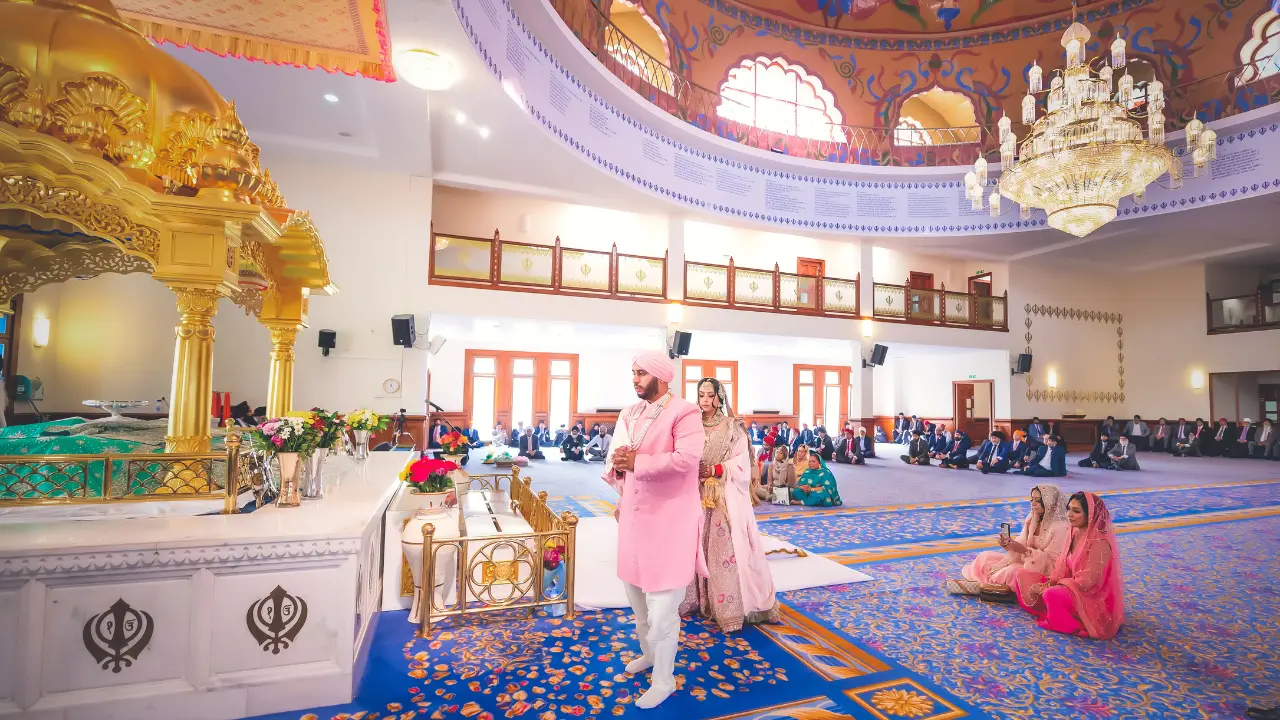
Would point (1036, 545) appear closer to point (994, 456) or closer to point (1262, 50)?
point (994, 456)

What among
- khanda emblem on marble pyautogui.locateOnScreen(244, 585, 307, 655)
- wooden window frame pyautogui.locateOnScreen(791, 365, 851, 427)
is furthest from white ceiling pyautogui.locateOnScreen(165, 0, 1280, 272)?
wooden window frame pyautogui.locateOnScreen(791, 365, 851, 427)

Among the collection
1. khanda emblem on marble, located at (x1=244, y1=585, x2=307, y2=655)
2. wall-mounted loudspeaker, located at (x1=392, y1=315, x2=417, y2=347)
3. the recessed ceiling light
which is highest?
the recessed ceiling light

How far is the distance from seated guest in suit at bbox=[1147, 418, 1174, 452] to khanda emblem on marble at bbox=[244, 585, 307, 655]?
61.7 feet

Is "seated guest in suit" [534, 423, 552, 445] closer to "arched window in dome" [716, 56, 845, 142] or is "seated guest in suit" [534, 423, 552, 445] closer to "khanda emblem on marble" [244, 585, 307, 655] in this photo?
"arched window in dome" [716, 56, 845, 142]

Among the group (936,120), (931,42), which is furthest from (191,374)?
(936,120)

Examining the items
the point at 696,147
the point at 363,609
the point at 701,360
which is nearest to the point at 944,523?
the point at 363,609

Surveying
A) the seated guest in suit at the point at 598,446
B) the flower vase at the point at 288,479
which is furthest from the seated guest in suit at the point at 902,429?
the flower vase at the point at 288,479

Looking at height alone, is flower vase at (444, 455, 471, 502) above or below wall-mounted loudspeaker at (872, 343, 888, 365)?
below

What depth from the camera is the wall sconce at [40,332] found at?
6.63 metres

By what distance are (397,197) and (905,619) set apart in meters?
8.63

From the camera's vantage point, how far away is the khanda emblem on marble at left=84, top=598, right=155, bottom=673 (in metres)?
2.09

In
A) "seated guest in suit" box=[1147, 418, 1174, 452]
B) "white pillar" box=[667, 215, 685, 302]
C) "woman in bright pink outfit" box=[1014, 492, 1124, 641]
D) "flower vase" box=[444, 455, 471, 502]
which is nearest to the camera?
"woman in bright pink outfit" box=[1014, 492, 1124, 641]

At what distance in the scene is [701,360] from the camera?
55.4ft

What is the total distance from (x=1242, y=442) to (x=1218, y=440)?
0.40 m
